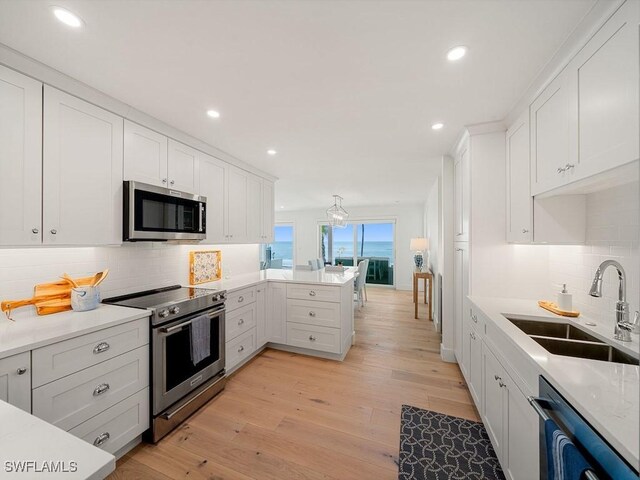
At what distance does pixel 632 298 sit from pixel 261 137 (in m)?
2.90

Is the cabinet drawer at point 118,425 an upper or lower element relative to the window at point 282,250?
lower

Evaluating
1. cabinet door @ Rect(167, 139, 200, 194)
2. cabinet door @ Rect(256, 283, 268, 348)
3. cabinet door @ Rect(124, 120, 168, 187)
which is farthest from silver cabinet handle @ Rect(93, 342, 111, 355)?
cabinet door @ Rect(256, 283, 268, 348)

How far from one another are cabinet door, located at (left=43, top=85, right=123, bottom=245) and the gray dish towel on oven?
34.8 inches

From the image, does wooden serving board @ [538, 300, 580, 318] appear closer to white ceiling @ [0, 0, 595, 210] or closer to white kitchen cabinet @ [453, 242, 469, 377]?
white kitchen cabinet @ [453, 242, 469, 377]

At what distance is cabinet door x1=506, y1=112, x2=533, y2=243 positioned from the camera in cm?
185

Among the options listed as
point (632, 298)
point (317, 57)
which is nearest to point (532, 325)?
point (632, 298)

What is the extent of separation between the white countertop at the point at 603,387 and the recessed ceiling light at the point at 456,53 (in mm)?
1569

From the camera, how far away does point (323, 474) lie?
1.57 m

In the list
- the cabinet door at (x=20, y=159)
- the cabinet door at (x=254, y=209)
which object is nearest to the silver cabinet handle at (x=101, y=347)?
the cabinet door at (x=20, y=159)

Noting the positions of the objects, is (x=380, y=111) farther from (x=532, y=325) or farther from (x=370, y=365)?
(x=370, y=365)

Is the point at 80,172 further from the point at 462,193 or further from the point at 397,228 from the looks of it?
the point at 397,228

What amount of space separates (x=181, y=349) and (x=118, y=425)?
0.54 m

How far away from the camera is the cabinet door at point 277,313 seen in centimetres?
322

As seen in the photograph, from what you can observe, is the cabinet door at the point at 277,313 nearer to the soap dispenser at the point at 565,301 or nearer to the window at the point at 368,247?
the soap dispenser at the point at 565,301
